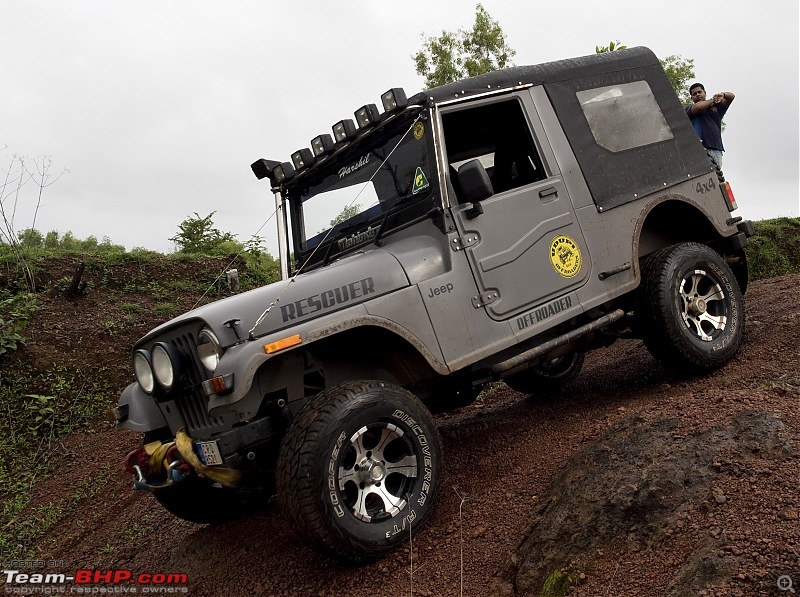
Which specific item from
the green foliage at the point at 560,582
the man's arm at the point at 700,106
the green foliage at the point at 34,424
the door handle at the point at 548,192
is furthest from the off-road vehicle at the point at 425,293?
the green foliage at the point at 34,424

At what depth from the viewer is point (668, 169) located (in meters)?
5.14

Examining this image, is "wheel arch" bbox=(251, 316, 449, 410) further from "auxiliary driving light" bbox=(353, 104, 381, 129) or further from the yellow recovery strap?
"auxiliary driving light" bbox=(353, 104, 381, 129)

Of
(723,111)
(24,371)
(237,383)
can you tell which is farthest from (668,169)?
(24,371)

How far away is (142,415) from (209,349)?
966 mm

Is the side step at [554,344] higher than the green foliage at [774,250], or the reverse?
the side step at [554,344]

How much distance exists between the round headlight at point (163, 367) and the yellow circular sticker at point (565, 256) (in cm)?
242

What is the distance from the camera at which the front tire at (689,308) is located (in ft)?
15.5

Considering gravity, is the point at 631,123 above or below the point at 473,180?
above

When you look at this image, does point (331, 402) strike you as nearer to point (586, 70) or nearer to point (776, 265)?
point (586, 70)

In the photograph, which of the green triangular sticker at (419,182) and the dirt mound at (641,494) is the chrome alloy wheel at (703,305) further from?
the green triangular sticker at (419,182)

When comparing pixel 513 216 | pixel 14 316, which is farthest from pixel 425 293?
pixel 14 316

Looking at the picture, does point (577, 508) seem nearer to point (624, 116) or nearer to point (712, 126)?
point (624, 116)

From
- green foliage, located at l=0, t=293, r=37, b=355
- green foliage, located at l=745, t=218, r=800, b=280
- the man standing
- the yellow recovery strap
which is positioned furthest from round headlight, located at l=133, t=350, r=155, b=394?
green foliage, located at l=745, t=218, r=800, b=280

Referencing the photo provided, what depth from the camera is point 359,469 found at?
135 inches
